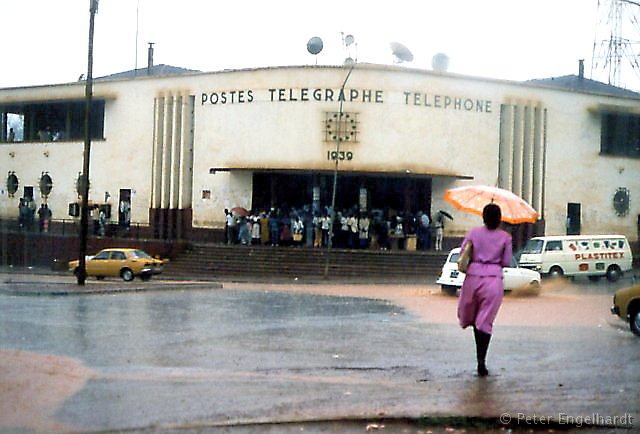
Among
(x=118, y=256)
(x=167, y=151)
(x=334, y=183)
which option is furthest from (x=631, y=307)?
(x=167, y=151)

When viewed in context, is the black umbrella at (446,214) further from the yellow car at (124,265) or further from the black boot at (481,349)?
the black boot at (481,349)

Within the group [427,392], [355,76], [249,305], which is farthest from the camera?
[355,76]

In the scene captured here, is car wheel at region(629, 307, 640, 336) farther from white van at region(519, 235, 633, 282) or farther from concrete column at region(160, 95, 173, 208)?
concrete column at region(160, 95, 173, 208)

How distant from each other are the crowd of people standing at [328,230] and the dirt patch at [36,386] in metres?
28.6

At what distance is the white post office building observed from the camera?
42.0 meters

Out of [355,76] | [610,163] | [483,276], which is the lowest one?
[483,276]

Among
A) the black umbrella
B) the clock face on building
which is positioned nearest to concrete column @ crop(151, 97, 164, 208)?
the black umbrella

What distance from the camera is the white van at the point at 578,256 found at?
35.1 meters

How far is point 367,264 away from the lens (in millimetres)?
39031

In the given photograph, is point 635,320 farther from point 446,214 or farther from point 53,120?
point 53,120

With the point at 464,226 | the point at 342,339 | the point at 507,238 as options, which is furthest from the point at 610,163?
the point at 507,238

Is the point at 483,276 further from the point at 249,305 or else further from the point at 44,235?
the point at 44,235

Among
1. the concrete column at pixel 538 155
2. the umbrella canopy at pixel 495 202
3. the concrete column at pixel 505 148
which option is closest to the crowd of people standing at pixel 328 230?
the concrete column at pixel 505 148

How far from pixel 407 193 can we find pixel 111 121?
1547cm
